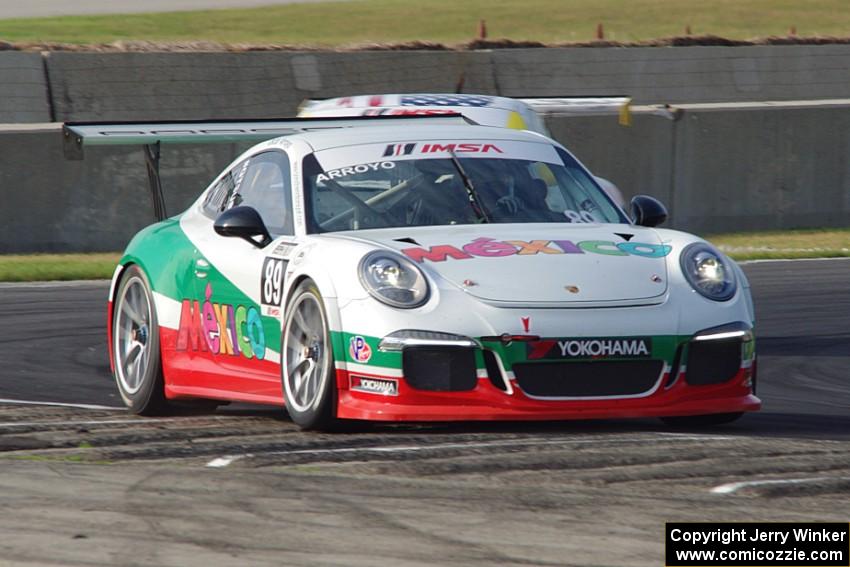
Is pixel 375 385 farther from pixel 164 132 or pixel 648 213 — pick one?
pixel 164 132

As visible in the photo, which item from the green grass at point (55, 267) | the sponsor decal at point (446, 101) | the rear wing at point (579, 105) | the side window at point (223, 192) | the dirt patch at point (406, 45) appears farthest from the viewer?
the dirt patch at point (406, 45)

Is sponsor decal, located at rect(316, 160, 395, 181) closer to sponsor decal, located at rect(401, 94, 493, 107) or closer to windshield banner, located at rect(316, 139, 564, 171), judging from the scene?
windshield banner, located at rect(316, 139, 564, 171)

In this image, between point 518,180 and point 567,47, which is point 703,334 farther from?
point 567,47

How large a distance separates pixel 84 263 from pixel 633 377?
31.0 feet

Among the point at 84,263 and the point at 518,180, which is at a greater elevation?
the point at 518,180

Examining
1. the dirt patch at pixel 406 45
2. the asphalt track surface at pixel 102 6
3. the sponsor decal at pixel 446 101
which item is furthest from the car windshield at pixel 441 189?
the asphalt track surface at pixel 102 6

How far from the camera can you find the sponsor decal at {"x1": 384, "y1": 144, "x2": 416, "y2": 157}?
7.79 m

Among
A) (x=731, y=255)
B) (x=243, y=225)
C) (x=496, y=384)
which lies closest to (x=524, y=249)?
(x=496, y=384)

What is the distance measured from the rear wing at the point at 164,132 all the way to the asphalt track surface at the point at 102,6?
27.3m

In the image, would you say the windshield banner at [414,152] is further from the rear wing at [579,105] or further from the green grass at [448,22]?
the green grass at [448,22]

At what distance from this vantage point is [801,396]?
8.64 metres

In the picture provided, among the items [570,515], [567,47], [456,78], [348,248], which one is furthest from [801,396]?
[567,47]

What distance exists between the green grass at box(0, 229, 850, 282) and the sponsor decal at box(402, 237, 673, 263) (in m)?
8.12

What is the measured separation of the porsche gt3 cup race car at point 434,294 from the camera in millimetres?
6598
